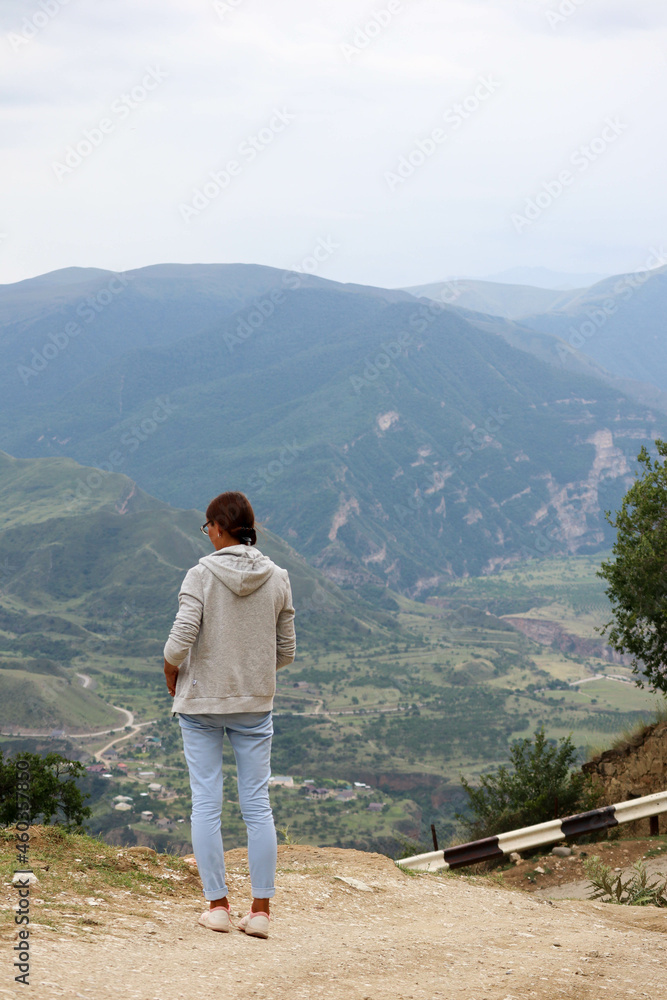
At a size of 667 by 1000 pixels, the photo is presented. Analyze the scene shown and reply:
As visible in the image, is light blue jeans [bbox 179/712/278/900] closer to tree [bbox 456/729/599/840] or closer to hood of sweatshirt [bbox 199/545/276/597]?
hood of sweatshirt [bbox 199/545/276/597]

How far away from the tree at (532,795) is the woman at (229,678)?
7244 mm

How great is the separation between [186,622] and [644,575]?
13.0 meters

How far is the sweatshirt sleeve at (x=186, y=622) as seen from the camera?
427 centimetres

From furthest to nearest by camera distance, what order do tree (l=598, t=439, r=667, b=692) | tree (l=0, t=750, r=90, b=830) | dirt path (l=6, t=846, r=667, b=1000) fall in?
tree (l=598, t=439, r=667, b=692) → tree (l=0, t=750, r=90, b=830) → dirt path (l=6, t=846, r=667, b=1000)

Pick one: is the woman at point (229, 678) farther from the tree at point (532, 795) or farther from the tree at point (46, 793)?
the tree at point (532, 795)

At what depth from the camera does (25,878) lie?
4.89 metres

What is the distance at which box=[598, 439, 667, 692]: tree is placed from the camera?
1555 centimetres

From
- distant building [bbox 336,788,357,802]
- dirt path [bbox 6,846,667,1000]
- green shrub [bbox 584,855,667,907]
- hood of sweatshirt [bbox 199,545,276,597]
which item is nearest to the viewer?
dirt path [bbox 6,846,667,1000]

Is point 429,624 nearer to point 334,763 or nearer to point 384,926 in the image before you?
point 334,763

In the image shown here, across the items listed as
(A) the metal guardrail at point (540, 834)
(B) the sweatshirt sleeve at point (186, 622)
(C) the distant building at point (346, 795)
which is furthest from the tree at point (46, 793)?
(C) the distant building at point (346, 795)

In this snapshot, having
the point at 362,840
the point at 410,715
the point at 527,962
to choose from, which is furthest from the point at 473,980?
the point at 410,715

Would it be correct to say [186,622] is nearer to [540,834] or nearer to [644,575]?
[540,834]

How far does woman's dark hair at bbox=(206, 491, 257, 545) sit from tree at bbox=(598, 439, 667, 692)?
487 inches

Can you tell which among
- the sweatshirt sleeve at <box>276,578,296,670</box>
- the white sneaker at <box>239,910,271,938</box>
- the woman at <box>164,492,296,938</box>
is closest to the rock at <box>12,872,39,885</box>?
the woman at <box>164,492,296,938</box>
